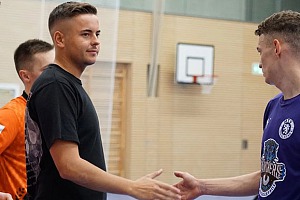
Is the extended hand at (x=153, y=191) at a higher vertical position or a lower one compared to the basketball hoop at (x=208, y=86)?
lower

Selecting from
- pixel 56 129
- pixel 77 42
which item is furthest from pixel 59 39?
pixel 56 129

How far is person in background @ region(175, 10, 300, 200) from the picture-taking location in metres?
2.23

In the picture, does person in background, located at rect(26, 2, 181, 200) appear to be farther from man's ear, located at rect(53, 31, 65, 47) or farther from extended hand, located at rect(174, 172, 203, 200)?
extended hand, located at rect(174, 172, 203, 200)

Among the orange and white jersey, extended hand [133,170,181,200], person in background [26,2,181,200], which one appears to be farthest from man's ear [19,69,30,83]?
extended hand [133,170,181,200]

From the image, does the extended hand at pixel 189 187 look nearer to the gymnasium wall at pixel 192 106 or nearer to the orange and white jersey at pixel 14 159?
the orange and white jersey at pixel 14 159

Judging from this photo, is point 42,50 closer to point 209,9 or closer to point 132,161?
point 132,161

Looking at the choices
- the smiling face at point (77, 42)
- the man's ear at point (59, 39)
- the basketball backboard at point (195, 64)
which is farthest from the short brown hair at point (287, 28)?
the basketball backboard at point (195, 64)

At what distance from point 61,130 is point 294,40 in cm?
96

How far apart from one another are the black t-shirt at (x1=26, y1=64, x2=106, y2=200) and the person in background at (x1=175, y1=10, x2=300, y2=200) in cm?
65

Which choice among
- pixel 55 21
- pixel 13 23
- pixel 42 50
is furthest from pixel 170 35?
pixel 55 21

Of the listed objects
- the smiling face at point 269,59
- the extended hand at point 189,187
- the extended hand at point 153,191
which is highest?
the smiling face at point 269,59

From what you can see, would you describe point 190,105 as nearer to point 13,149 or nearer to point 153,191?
point 13,149

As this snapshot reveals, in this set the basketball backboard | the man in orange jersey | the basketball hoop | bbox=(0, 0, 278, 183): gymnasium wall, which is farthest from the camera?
the basketball hoop

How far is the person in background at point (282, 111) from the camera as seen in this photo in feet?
7.32
